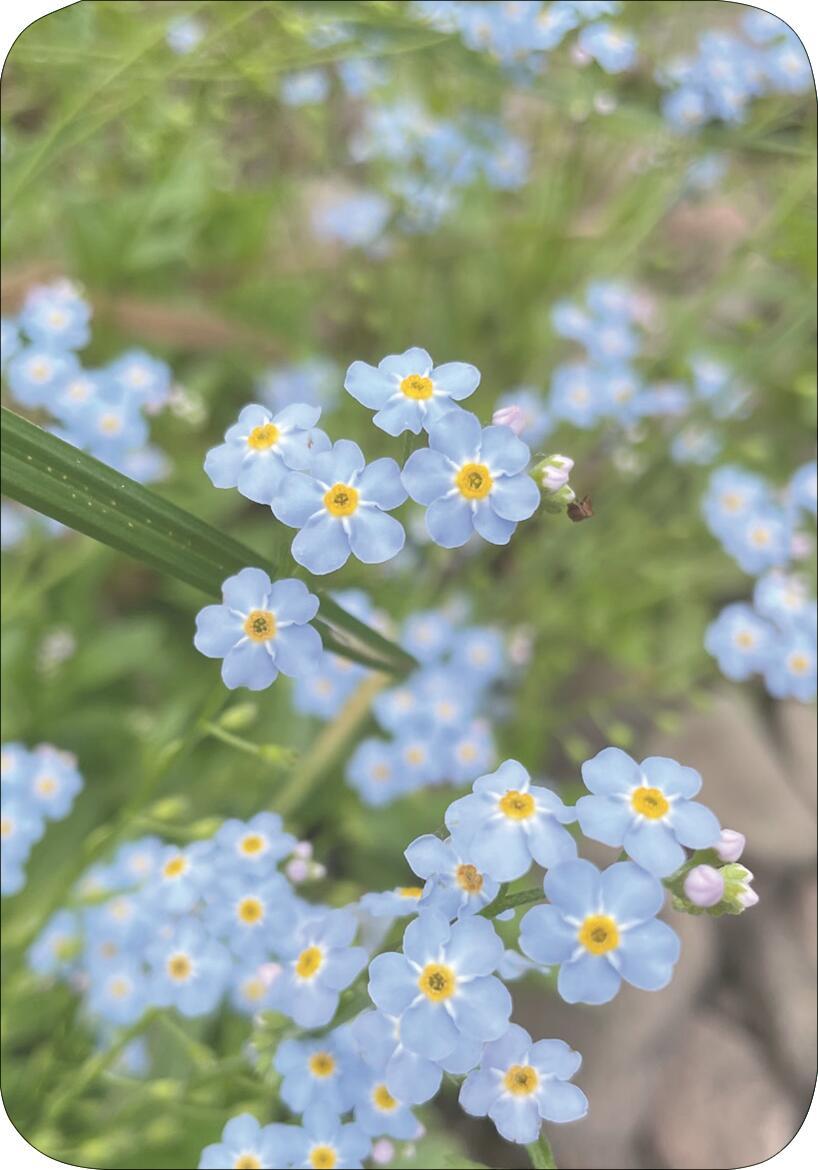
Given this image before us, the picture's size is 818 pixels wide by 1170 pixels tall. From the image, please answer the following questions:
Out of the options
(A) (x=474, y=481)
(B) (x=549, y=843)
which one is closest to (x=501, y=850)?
(B) (x=549, y=843)

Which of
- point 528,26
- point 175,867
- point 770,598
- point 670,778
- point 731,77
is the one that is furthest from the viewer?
point 731,77

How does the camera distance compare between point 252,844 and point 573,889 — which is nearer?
point 573,889

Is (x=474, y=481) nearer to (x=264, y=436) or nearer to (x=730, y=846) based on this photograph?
(x=264, y=436)

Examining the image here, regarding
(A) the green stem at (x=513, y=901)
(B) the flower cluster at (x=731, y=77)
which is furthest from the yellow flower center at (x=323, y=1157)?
(B) the flower cluster at (x=731, y=77)

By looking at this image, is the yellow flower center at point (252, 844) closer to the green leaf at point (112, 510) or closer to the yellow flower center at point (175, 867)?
the yellow flower center at point (175, 867)

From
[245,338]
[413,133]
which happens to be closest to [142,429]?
[245,338]

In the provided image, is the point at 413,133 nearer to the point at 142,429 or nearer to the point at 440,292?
the point at 440,292

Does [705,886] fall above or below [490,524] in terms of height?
below
